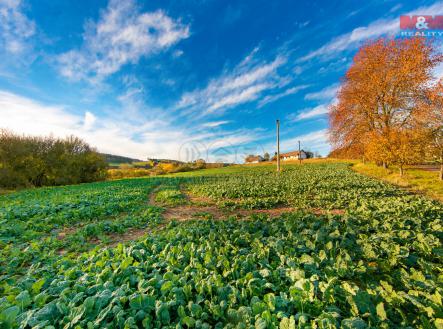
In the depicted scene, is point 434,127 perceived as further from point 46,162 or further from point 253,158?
point 253,158

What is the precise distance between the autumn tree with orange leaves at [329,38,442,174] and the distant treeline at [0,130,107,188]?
144 ft

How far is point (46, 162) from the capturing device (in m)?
30.1

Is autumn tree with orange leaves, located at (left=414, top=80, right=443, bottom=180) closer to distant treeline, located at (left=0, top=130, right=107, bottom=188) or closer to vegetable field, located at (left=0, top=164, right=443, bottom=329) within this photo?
vegetable field, located at (left=0, top=164, right=443, bottom=329)

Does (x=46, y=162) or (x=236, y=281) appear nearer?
(x=236, y=281)

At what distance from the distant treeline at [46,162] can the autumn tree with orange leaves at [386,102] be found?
144ft

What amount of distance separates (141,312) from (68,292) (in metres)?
1.34

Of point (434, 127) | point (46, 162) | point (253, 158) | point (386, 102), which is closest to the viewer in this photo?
point (434, 127)

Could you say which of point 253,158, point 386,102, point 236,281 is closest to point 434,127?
point 386,102

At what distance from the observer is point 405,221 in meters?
5.48


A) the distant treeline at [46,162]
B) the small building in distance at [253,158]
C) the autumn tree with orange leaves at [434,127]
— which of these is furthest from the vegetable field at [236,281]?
the small building in distance at [253,158]

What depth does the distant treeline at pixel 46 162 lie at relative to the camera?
25.5m

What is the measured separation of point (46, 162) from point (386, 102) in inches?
1963

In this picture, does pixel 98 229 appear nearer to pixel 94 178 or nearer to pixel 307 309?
pixel 307 309

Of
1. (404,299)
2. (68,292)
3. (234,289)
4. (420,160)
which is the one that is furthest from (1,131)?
(420,160)
